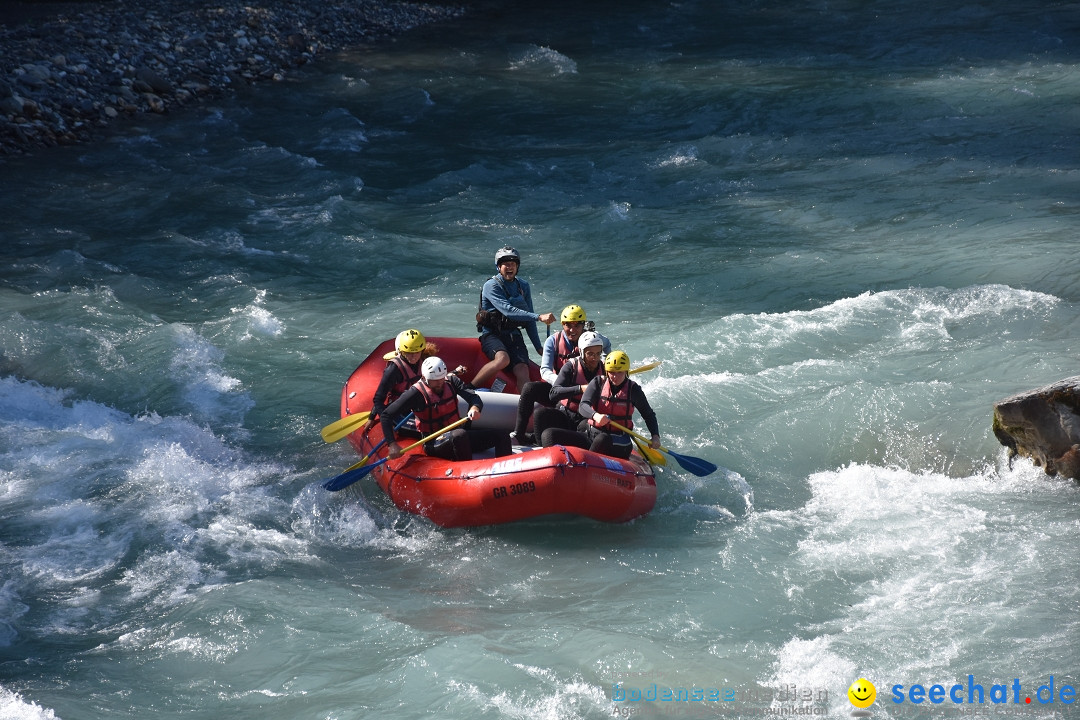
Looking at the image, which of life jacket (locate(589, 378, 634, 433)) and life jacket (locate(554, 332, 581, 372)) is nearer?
life jacket (locate(589, 378, 634, 433))

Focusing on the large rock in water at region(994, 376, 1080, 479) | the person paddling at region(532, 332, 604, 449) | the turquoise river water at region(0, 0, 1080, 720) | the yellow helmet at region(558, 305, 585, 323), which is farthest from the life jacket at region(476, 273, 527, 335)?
the large rock in water at region(994, 376, 1080, 479)

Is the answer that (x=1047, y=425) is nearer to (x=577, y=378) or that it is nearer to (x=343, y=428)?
(x=577, y=378)

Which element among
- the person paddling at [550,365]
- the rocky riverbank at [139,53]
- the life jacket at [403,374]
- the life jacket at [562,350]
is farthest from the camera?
the rocky riverbank at [139,53]

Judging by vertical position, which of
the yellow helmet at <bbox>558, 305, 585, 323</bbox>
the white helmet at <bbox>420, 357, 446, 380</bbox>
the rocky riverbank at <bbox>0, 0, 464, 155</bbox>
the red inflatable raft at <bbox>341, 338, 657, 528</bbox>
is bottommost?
the red inflatable raft at <bbox>341, 338, 657, 528</bbox>

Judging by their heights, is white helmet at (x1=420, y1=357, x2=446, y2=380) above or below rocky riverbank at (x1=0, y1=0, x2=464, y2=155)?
below

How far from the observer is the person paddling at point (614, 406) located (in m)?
7.42

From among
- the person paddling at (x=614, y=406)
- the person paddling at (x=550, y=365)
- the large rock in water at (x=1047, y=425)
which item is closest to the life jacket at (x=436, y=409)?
the person paddling at (x=550, y=365)

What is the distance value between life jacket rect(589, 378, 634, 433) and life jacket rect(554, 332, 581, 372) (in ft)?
2.53

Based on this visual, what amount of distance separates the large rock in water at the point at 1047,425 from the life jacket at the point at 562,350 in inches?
125

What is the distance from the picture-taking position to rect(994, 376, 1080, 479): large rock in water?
291 inches

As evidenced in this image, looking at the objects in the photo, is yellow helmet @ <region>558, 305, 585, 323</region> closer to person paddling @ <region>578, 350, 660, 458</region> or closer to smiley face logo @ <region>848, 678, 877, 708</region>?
person paddling @ <region>578, 350, 660, 458</region>

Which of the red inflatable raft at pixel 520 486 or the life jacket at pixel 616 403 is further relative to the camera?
the life jacket at pixel 616 403

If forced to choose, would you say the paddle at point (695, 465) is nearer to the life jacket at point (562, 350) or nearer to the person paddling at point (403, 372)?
the life jacket at point (562, 350)

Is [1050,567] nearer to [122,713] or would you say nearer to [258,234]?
[122,713]
